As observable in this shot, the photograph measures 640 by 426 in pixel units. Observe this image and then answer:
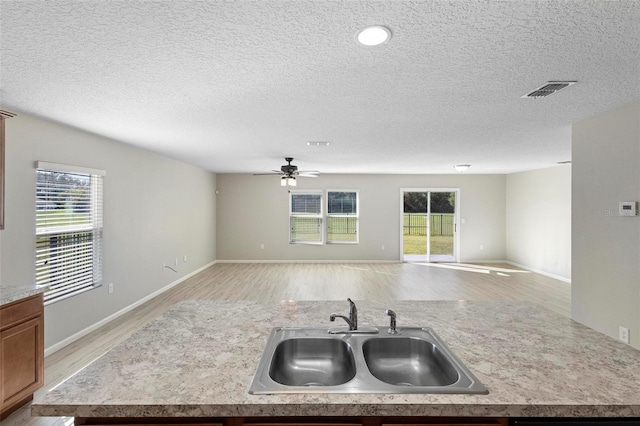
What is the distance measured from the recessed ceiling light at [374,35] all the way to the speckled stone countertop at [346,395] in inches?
58.9

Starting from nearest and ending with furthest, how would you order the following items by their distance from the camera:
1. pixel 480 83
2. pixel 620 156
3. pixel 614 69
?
pixel 614 69
pixel 480 83
pixel 620 156

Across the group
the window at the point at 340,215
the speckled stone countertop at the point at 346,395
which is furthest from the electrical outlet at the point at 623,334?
the window at the point at 340,215

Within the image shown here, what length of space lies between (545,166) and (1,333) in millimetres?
8689

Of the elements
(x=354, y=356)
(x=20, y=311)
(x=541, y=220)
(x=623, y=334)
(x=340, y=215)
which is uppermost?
(x=340, y=215)

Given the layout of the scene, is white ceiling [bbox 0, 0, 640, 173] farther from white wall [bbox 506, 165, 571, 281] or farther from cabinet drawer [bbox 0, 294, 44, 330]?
white wall [bbox 506, 165, 571, 281]

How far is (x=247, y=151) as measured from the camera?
5023 mm

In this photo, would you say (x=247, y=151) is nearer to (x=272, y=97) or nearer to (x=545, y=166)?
(x=272, y=97)

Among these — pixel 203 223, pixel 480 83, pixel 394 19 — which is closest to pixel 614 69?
pixel 480 83

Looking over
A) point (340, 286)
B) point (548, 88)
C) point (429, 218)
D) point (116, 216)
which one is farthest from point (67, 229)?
point (429, 218)

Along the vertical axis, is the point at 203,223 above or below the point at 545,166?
below

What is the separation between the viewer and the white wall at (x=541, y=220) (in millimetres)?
6445

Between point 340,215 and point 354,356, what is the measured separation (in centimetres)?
742

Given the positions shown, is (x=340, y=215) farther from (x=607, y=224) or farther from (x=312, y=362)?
(x=312, y=362)

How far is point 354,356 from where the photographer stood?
1.32 meters
